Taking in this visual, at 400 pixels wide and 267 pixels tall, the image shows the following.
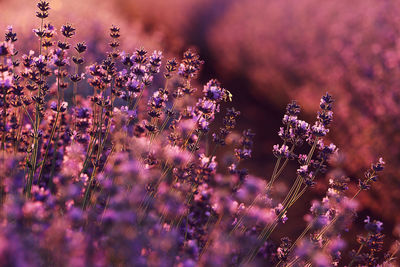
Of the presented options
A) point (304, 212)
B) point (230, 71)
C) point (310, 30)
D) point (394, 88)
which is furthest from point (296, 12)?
point (304, 212)

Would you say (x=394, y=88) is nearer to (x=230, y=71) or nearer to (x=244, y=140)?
(x=230, y=71)

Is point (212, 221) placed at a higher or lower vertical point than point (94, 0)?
lower

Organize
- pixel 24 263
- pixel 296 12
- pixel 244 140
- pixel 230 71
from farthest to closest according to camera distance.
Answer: pixel 296 12 < pixel 230 71 < pixel 244 140 < pixel 24 263

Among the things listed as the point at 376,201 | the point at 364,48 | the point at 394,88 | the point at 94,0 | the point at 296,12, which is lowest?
the point at 376,201

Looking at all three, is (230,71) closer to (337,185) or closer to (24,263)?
(337,185)

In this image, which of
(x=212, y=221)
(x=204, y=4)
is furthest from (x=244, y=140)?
(x=204, y=4)

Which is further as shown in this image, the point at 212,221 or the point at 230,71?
the point at 230,71

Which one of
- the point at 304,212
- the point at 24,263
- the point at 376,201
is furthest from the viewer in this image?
the point at 376,201
